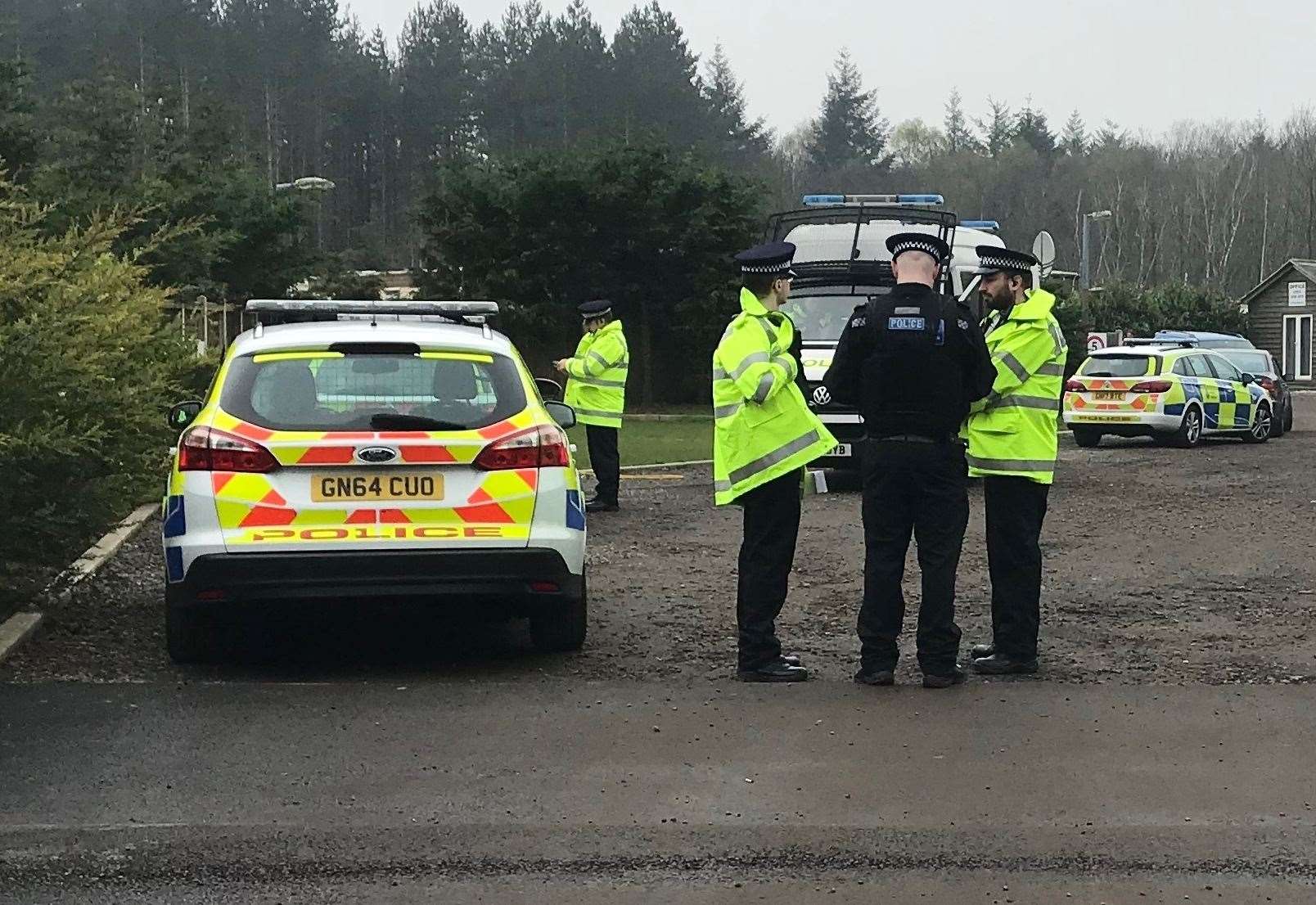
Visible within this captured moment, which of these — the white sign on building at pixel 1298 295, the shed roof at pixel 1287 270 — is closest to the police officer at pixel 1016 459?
the shed roof at pixel 1287 270

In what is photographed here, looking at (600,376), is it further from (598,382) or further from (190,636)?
(190,636)

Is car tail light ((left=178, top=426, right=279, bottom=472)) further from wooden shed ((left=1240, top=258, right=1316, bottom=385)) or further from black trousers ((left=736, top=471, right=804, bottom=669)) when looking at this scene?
wooden shed ((left=1240, top=258, right=1316, bottom=385))

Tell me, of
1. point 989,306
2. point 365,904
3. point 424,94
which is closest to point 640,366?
point 989,306

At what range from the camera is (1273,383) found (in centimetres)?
2927

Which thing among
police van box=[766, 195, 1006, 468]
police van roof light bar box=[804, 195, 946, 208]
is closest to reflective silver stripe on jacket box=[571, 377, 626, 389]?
police van box=[766, 195, 1006, 468]

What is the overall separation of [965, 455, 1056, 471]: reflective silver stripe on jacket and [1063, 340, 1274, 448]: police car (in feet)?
60.6

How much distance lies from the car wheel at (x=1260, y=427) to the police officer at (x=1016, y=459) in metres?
20.9

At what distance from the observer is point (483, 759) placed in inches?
252

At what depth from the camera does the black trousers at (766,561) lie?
7.92 m

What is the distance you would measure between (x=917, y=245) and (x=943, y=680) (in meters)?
1.79

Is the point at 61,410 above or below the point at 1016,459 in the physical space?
above

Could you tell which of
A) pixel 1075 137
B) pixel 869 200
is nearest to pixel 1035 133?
pixel 1075 137

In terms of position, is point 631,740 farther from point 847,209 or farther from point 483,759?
point 847,209

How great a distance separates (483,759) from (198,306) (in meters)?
18.2
